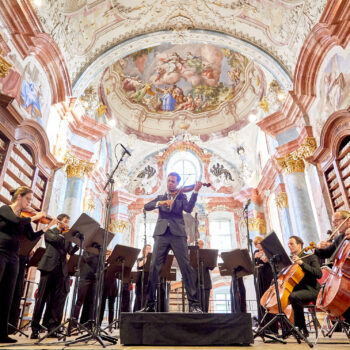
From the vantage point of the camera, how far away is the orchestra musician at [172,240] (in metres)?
3.76

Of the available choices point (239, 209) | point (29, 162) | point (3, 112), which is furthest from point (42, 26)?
point (239, 209)

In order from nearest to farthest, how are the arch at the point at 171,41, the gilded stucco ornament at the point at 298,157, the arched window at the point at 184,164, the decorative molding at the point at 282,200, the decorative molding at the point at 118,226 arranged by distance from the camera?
the gilded stucco ornament at the point at 298,157 → the arch at the point at 171,41 → the decorative molding at the point at 282,200 → the decorative molding at the point at 118,226 → the arched window at the point at 184,164

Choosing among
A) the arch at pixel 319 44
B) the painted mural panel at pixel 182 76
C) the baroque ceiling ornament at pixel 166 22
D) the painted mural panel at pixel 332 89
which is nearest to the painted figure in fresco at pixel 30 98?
the baroque ceiling ornament at pixel 166 22

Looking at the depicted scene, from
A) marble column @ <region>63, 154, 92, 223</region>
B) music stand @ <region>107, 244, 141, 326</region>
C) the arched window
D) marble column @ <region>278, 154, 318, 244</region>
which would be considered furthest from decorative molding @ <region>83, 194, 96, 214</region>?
marble column @ <region>278, 154, 318, 244</region>

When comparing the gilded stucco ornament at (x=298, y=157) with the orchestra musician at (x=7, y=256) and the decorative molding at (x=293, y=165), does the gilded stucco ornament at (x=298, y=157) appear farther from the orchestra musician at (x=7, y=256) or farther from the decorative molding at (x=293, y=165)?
the orchestra musician at (x=7, y=256)

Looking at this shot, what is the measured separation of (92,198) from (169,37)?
7356mm

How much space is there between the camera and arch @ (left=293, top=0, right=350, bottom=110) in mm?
7293

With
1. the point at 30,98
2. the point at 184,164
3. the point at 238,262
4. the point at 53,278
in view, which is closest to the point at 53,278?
the point at 53,278

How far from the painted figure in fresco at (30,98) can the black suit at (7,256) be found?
5.41 metres

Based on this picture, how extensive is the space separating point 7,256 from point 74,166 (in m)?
7.39

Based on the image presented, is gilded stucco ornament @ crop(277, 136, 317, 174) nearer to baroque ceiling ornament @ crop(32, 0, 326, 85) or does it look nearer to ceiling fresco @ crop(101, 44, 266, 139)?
baroque ceiling ornament @ crop(32, 0, 326, 85)

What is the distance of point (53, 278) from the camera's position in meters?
4.64

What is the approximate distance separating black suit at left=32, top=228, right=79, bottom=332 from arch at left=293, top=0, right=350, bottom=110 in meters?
7.86

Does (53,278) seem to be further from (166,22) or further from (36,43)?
(166,22)
